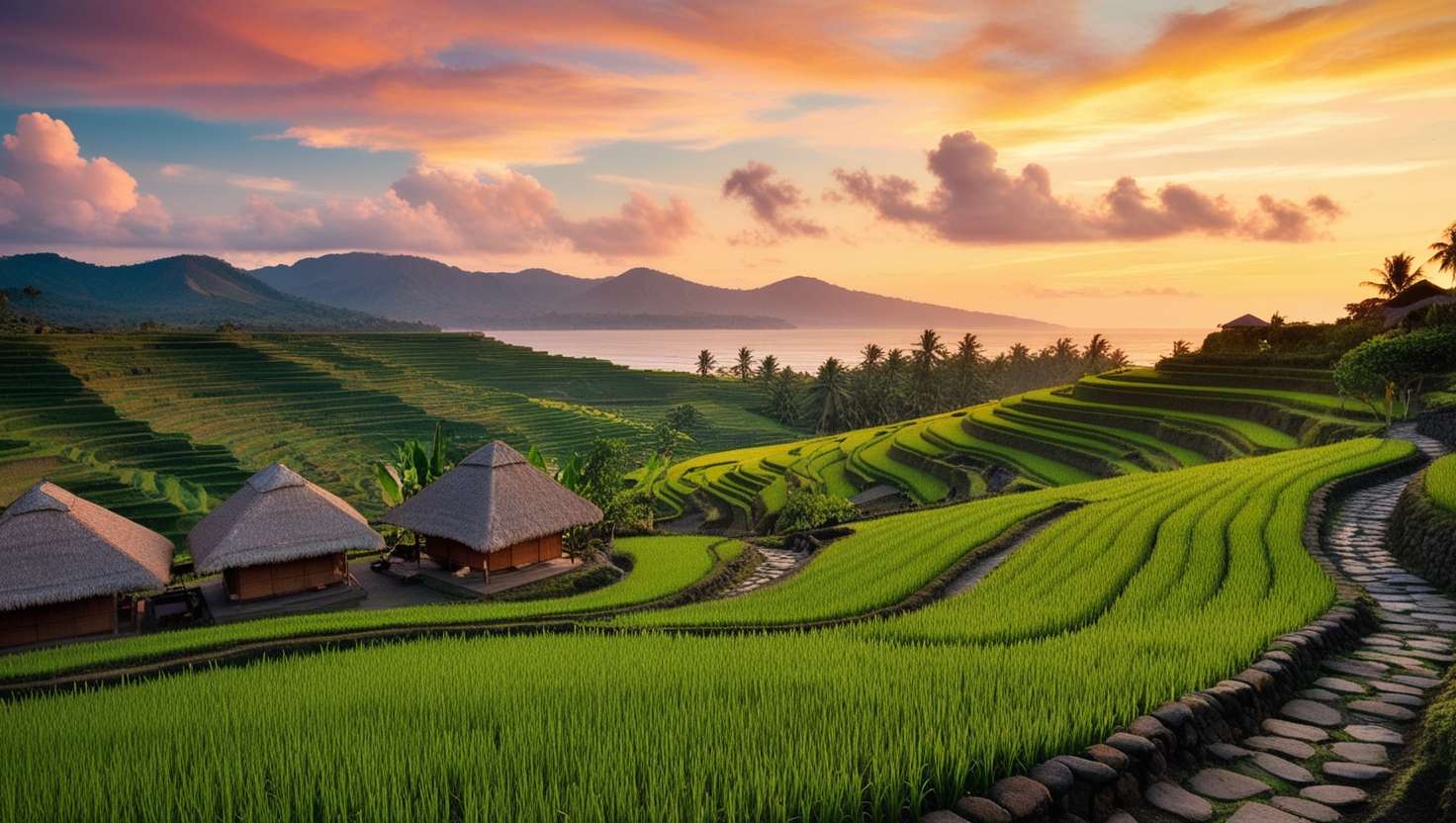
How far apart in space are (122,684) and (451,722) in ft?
20.7

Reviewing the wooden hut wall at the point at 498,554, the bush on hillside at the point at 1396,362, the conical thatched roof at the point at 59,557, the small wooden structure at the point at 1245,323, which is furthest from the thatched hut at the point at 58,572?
the small wooden structure at the point at 1245,323

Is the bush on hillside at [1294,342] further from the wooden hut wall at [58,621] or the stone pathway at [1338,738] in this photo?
the wooden hut wall at [58,621]

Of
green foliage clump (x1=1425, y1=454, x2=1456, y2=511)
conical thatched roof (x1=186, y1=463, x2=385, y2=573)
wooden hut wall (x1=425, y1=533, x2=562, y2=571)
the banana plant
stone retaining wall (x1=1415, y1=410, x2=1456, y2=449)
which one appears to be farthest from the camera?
the banana plant

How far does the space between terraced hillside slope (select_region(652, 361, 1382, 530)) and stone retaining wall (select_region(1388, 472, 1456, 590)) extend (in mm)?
16413

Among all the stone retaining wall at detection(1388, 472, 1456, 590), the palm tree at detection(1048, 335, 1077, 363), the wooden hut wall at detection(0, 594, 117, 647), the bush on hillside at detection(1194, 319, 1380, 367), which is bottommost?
the wooden hut wall at detection(0, 594, 117, 647)

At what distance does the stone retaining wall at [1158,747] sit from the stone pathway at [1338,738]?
0.34 ft

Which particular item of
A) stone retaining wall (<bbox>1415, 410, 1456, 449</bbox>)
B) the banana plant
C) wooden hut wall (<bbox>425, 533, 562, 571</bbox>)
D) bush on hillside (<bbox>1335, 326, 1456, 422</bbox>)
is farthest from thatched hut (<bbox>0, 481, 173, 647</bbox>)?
bush on hillside (<bbox>1335, 326, 1456, 422</bbox>)

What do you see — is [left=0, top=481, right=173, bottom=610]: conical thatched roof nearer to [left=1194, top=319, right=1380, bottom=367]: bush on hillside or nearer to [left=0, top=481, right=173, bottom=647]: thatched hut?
[left=0, top=481, right=173, bottom=647]: thatched hut

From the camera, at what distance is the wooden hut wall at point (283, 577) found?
17156mm

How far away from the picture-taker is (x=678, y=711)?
5262 millimetres

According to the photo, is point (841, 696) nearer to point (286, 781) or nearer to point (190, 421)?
point (286, 781)

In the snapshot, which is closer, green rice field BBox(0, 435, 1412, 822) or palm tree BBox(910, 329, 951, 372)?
green rice field BBox(0, 435, 1412, 822)

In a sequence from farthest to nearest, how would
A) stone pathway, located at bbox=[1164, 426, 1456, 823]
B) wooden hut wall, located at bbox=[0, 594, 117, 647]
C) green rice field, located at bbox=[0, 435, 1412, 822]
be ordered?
wooden hut wall, located at bbox=[0, 594, 117, 647], stone pathway, located at bbox=[1164, 426, 1456, 823], green rice field, located at bbox=[0, 435, 1412, 822]

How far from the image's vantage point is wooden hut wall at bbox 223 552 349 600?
675 inches
